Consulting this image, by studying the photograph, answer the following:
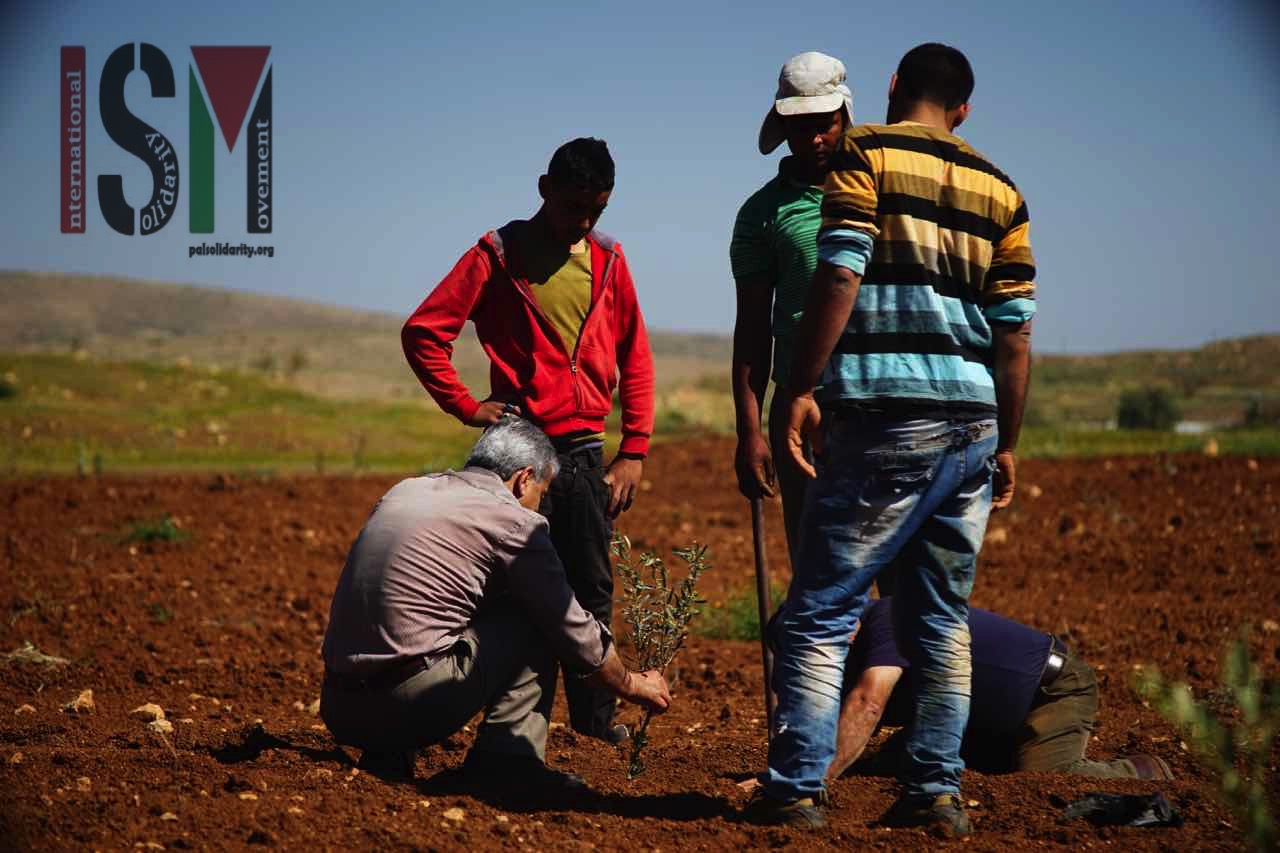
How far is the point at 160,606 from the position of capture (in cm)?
758

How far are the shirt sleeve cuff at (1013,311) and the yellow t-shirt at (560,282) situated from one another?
1537 mm

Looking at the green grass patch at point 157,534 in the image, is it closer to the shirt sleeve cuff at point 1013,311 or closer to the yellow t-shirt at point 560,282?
the yellow t-shirt at point 560,282

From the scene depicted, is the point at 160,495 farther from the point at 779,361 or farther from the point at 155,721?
the point at 779,361

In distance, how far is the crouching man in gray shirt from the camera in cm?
379

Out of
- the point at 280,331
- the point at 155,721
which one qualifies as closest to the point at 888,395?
the point at 155,721

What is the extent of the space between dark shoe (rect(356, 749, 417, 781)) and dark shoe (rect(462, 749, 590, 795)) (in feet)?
0.58

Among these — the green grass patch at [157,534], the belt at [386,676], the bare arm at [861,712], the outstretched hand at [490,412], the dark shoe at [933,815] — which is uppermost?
the outstretched hand at [490,412]

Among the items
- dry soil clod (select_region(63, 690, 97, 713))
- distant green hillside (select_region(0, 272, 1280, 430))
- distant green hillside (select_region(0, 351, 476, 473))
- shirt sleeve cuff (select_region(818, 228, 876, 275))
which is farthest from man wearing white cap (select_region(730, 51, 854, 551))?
distant green hillside (select_region(0, 272, 1280, 430))

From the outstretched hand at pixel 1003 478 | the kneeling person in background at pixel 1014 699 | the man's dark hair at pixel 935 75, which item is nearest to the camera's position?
the man's dark hair at pixel 935 75

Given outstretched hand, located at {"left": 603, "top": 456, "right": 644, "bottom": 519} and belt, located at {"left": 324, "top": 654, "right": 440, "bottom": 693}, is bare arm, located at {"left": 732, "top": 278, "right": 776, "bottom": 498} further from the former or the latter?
belt, located at {"left": 324, "top": 654, "right": 440, "bottom": 693}

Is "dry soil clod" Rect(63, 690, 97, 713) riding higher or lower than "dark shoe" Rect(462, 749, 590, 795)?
lower

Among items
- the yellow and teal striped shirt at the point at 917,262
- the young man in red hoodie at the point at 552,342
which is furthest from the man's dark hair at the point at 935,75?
the young man in red hoodie at the point at 552,342

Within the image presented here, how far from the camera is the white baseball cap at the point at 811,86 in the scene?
3.97m

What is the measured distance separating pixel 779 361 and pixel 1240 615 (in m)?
4.56
